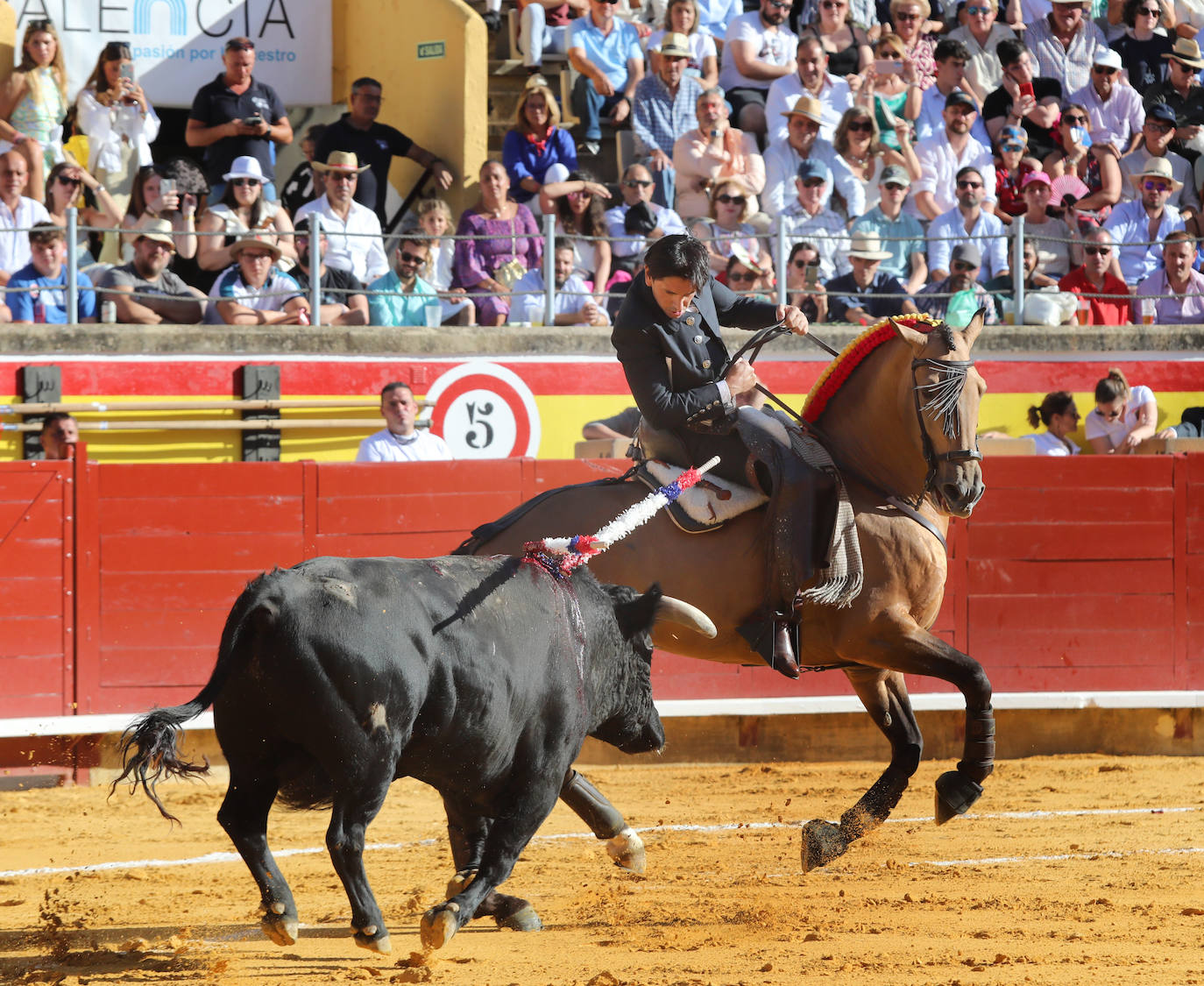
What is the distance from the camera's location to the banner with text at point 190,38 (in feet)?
34.4

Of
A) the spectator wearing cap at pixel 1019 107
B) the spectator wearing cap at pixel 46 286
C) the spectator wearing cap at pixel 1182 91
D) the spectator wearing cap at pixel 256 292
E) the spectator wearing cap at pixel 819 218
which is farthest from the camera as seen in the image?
the spectator wearing cap at pixel 1182 91

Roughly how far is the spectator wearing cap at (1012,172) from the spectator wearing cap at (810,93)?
46.3 inches

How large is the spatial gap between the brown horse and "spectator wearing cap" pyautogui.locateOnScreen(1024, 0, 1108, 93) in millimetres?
7711

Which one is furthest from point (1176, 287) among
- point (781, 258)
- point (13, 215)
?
point (13, 215)

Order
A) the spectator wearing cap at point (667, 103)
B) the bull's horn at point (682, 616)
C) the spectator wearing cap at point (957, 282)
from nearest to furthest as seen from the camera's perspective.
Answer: the bull's horn at point (682, 616) → the spectator wearing cap at point (957, 282) → the spectator wearing cap at point (667, 103)

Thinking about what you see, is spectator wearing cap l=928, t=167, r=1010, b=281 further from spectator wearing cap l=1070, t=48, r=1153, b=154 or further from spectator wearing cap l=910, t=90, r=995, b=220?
spectator wearing cap l=1070, t=48, r=1153, b=154

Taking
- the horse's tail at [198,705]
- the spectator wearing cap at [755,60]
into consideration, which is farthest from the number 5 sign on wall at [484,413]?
the horse's tail at [198,705]

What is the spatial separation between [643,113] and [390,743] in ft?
25.7

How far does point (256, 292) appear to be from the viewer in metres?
9.34

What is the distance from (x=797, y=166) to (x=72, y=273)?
4.74 meters

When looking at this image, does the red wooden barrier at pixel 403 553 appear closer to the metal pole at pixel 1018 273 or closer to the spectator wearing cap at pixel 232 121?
the metal pole at pixel 1018 273

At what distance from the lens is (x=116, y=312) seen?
916 centimetres

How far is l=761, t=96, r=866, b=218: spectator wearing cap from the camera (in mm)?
10664

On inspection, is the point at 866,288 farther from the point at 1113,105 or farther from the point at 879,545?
the point at 879,545
